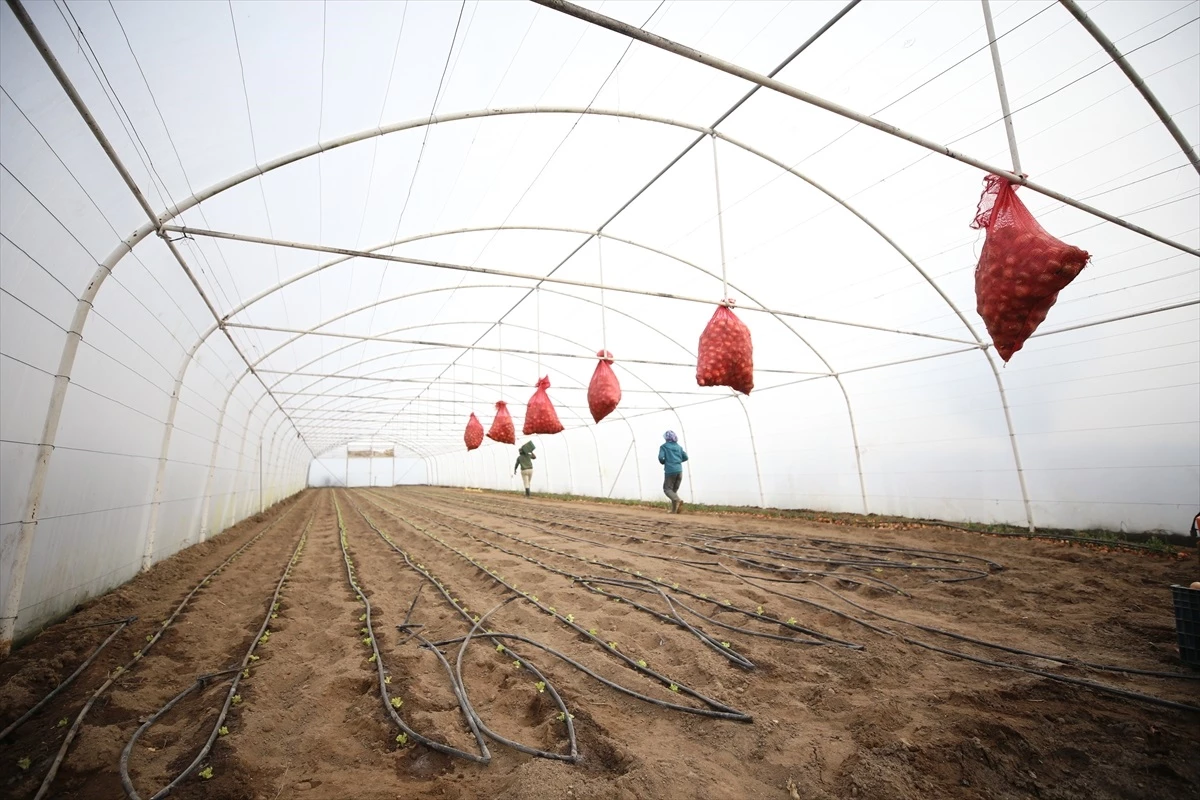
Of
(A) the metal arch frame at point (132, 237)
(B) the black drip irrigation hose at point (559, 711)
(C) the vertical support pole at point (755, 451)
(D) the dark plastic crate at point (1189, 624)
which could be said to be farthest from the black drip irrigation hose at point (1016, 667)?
(C) the vertical support pole at point (755, 451)

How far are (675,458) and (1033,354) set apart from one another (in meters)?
7.01

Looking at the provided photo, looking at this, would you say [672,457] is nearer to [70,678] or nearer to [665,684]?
[665,684]

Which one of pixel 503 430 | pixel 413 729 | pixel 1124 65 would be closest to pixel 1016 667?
pixel 413 729

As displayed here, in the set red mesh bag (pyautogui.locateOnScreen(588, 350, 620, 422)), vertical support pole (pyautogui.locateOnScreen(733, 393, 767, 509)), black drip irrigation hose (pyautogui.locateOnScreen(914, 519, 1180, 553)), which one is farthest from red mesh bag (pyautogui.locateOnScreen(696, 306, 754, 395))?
vertical support pole (pyautogui.locateOnScreen(733, 393, 767, 509))

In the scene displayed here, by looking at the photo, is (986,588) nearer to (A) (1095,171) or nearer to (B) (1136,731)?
(B) (1136,731)

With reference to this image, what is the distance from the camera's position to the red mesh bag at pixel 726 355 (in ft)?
16.8

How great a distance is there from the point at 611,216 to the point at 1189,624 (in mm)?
6572

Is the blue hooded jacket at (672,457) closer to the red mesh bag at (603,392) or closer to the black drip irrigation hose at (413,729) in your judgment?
the red mesh bag at (603,392)

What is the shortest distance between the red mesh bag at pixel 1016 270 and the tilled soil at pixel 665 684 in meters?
2.17

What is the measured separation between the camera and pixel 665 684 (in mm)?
3229

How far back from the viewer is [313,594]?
595cm

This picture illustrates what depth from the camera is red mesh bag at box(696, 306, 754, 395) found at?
201 inches

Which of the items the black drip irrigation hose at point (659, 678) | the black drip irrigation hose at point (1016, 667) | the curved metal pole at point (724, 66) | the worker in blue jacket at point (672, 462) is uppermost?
the curved metal pole at point (724, 66)

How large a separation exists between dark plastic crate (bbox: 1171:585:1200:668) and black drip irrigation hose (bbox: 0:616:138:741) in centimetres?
691
